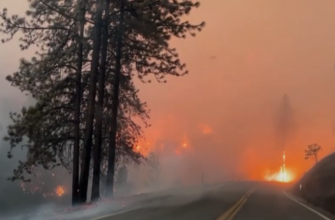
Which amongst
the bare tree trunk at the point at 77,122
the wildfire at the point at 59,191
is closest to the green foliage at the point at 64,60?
the bare tree trunk at the point at 77,122

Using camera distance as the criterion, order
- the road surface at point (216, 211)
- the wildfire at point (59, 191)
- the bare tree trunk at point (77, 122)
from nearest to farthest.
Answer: the road surface at point (216, 211)
the bare tree trunk at point (77, 122)
the wildfire at point (59, 191)

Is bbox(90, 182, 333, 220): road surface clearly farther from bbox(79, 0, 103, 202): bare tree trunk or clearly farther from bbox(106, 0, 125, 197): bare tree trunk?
bbox(106, 0, 125, 197): bare tree trunk

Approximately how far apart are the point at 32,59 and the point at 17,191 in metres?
36.1

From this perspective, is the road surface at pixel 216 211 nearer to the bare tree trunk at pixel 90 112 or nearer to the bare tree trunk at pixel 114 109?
the bare tree trunk at pixel 90 112

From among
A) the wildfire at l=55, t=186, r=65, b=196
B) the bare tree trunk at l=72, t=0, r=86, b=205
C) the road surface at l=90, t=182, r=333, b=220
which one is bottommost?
the wildfire at l=55, t=186, r=65, b=196

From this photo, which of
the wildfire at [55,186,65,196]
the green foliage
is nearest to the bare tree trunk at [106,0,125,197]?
the green foliage

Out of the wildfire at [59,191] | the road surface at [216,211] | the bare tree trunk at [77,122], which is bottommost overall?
the wildfire at [59,191]

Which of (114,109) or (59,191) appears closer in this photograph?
(114,109)

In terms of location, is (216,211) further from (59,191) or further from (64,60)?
(59,191)

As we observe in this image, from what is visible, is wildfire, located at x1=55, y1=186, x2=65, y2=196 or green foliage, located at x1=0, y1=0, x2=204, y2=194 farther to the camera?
wildfire, located at x1=55, y1=186, x2=65, y2=196

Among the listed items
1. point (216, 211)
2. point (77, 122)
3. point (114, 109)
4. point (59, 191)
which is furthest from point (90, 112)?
point (59, 191)

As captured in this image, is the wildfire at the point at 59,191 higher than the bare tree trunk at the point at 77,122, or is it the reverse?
the bare tree trunk at the point at 77,122

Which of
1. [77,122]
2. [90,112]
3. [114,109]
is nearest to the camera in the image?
[90,112]

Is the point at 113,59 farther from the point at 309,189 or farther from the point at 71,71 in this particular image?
the point at 309,189
